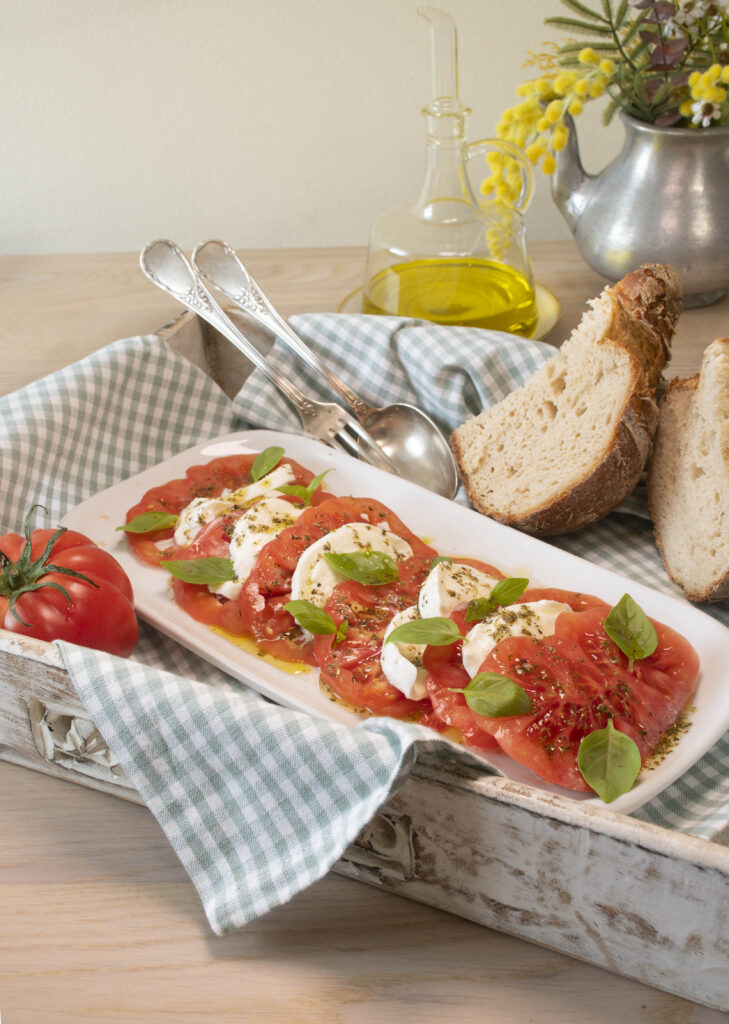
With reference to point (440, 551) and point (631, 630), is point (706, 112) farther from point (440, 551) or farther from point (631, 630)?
point (631, 630)

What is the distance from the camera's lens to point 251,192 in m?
3.86

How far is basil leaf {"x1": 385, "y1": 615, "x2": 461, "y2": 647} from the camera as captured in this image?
1.51 meters

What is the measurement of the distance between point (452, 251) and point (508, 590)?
1365mm

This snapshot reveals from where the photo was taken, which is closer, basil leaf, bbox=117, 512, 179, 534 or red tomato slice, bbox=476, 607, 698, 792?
red tomato slice, bbox=476, 607, 698, 792

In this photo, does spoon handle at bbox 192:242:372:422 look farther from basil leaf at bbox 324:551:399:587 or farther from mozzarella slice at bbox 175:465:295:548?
basil leaf at bbox 324:551:399:587

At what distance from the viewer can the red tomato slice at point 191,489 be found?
2.10m

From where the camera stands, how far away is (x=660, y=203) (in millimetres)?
2551

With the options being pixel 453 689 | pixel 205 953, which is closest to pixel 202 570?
pixel 453 689

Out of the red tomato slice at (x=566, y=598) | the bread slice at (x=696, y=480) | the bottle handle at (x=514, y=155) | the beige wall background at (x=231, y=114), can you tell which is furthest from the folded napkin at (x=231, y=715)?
the beige wall background at (x=231, y=114)

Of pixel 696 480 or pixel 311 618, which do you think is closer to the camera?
pixel 311 618

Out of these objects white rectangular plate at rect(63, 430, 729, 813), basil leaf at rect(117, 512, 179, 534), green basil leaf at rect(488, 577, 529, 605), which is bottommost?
white rectangular plate at rect(63, 430, 729, 813)

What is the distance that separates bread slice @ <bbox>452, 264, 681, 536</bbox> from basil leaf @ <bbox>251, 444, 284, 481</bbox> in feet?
1.43

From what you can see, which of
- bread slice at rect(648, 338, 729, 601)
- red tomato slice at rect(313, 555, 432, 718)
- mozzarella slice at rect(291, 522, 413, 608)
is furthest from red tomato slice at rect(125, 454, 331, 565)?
bread slice at rect(648, 338, 729, 601)

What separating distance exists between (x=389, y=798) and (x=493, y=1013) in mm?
304
